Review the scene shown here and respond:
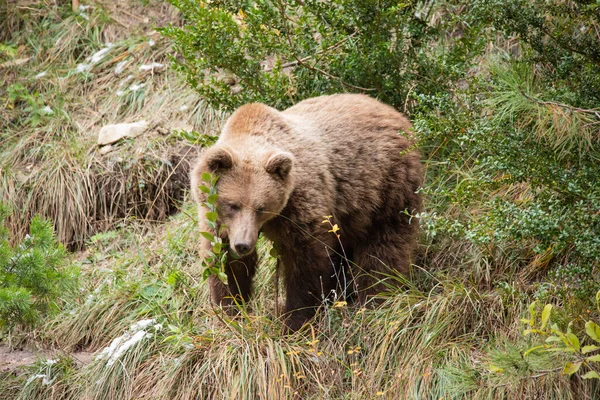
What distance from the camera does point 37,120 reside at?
9188 mm

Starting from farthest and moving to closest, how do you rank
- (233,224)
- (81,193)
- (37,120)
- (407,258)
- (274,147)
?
(37,120)
(81,193)
(407,258)
(274,147)
(233,224)

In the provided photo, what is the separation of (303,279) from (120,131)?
3.94 metres

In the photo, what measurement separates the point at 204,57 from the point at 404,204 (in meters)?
2.21

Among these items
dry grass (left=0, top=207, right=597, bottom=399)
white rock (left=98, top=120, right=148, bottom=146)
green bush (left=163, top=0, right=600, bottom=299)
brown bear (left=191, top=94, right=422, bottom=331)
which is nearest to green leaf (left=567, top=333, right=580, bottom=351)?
dry grass (left=0, top=207, right=597, bottom=399)

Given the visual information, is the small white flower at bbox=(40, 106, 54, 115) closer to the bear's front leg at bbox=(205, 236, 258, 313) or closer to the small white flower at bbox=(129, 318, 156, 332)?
the small white flower at bbox=(129, 318, 156, 332)

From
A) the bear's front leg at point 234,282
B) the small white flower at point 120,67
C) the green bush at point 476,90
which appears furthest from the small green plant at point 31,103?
the bear's front leg at point 234,282

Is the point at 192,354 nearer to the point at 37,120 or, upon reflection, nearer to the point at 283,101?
the point at 283,101

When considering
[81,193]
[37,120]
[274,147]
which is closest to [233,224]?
[274,147]

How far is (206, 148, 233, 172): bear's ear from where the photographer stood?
5215 millimetres

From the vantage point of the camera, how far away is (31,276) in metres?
5.17

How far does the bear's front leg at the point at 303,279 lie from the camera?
5.60 m

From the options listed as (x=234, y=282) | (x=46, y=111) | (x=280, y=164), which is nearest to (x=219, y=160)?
(x=280, y=164)

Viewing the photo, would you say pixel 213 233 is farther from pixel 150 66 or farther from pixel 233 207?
pixel 150 66

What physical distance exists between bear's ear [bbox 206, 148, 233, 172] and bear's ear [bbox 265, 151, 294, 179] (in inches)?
10.7
